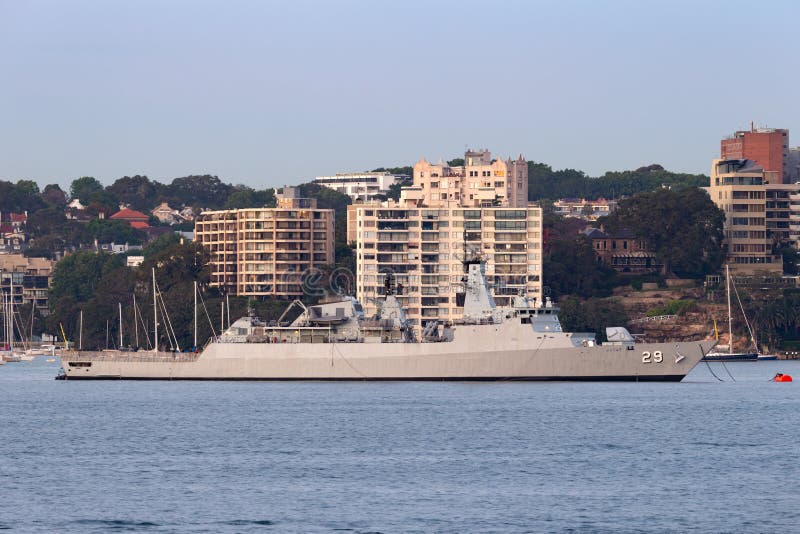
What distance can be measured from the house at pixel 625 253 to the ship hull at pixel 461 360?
90198mm

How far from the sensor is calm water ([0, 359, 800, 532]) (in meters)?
45.4

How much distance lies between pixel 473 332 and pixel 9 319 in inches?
4575

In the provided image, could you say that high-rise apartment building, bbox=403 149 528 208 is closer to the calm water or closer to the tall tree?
the tall tree

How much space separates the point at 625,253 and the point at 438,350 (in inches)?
3811

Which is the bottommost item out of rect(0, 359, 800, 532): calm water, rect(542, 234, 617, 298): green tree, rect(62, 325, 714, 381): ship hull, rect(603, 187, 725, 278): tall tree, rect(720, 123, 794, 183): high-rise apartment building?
rect(0, 359, 800, 532): calm water

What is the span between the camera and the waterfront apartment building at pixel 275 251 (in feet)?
602

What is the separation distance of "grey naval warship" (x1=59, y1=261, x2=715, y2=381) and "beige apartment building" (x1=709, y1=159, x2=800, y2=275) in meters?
87.1

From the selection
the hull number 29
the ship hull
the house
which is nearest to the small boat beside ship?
the house

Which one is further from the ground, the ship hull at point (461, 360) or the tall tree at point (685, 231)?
the tall tree at point (685, 231)

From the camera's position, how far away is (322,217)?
187625 mm

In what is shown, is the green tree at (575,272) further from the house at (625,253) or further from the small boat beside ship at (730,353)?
the small boat beside ship at (730,353)

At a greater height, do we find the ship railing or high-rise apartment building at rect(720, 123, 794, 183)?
high-rise apartment building at rect(720, 123, 794, 183)

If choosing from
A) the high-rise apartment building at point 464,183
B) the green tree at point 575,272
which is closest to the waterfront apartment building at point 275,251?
the high-rise apartment building at point 464,183

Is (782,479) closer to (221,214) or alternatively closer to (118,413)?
(118,413)
